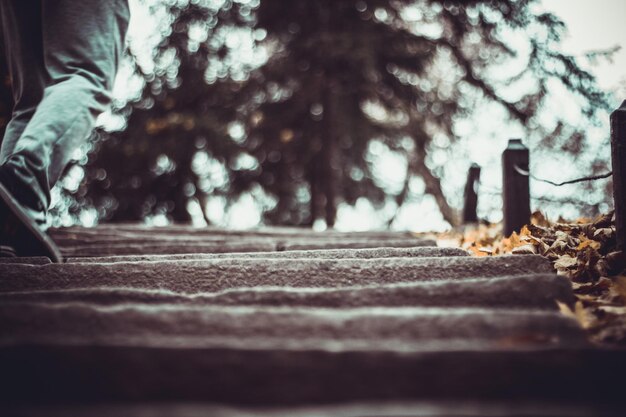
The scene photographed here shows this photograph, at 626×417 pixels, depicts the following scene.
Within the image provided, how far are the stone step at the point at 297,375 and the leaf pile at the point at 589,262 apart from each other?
0.80 ft

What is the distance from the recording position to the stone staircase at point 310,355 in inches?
35.2

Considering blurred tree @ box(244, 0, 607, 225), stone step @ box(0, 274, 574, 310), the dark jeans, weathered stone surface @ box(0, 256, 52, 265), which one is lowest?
stone step @ box(0, 274, 574, 310)

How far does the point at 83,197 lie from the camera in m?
7.62

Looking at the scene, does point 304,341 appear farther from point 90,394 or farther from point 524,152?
point 524,152

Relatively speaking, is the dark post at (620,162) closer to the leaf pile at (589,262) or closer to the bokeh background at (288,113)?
the leaf pile at (589,262)

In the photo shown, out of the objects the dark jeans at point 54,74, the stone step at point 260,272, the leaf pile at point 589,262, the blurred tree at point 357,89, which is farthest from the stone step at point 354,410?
the blurred tree at point 357,89

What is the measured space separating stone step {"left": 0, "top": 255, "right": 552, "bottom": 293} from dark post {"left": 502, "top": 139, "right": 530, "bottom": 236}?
99 centimetres

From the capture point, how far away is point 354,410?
83cm

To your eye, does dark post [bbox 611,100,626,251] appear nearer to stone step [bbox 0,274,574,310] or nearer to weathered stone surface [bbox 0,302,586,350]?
stone step [bbox 0,274,574,310]

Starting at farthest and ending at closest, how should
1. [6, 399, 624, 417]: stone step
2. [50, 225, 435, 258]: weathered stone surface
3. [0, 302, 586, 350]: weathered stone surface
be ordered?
[50, 225, 435, 258]: weathered stone surface < [0, 302, 586, 350]: weathered stone surface < [6, 399, 624, 417]: stone step

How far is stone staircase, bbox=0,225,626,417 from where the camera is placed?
89 cm

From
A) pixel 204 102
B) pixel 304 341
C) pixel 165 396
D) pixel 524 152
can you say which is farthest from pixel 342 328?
pixel 204 102

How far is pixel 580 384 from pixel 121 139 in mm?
8092

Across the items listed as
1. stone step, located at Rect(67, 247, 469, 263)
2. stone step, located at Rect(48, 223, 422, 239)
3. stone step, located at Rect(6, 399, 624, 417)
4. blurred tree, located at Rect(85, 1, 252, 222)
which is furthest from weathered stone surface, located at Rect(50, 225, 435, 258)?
blurred tree, located at Rect(85, 1, 252, 222)
